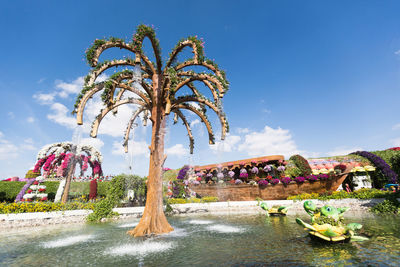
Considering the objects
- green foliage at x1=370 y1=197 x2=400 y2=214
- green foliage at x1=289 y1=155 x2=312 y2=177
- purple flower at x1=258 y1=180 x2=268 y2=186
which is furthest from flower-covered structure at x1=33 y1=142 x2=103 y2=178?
green foliage at x1=370 y1=197 x2=400 y2=214

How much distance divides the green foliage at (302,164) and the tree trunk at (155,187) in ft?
41.4

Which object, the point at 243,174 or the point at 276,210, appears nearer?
the point at 276,210

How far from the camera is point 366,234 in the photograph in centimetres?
556

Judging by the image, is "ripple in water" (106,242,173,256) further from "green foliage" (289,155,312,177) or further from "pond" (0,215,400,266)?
"green foliage" (289,155,312,177)

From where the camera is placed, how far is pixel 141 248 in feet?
17.3

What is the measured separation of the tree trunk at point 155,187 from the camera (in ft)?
22.5

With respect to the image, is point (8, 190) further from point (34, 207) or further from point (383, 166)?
point (383, 166)

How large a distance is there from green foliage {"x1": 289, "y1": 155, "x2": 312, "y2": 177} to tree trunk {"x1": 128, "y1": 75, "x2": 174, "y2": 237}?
1261 centimetres

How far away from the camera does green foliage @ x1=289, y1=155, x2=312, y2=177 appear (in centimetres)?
1540

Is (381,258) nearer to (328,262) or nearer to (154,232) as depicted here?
(328,262)

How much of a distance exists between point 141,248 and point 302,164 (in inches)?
578

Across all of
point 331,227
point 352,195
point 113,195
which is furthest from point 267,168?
point 113,195

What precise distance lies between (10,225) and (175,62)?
1153 cm

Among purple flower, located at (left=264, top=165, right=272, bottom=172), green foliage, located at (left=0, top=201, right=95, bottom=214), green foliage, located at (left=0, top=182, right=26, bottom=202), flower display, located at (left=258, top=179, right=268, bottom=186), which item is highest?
purple flower, located at (left=264, top=165, right=272, bottom=172)
